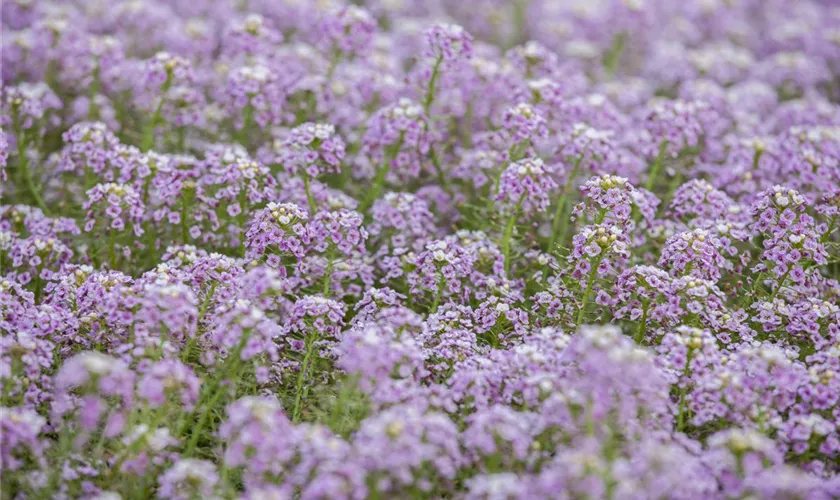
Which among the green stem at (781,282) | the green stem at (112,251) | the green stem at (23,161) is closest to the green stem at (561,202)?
the green stem at (781,282)

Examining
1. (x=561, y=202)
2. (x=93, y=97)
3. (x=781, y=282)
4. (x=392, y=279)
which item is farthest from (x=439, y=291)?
(x=93, y=97)

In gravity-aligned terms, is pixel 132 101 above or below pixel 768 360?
above

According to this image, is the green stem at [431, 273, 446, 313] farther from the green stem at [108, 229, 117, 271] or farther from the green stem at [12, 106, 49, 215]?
the green stem at [12, 106, 49, 215]

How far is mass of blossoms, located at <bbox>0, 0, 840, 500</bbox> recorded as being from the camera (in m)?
5.01

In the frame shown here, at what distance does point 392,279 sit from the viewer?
25.8 feet

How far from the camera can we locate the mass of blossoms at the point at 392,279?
16.4 ft

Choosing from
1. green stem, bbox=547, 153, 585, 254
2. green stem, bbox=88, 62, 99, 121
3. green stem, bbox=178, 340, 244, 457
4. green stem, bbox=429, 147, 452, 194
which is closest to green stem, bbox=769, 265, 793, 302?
green stem, bbox=547, 153, 585, 254

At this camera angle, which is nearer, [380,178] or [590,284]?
[590,284]

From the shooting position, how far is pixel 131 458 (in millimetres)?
5234

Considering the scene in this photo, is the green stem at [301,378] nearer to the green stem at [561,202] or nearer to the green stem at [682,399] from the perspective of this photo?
the green stem at [561,202]

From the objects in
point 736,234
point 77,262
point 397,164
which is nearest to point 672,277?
point 736,234

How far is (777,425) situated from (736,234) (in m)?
1.95

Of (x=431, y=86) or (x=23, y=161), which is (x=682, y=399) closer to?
(x=431, y=86)

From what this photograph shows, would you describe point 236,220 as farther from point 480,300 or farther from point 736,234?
point 736,234
